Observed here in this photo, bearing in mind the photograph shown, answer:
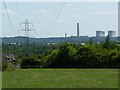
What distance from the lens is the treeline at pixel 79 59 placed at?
4916cm

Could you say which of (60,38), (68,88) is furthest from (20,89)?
(60,38)

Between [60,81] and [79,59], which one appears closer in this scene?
[60,81]

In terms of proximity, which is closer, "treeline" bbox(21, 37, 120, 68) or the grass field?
the grass field

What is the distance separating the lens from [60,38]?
119m

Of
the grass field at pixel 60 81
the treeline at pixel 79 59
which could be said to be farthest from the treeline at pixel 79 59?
the grass field at pixel 60 81

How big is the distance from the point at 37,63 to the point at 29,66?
1.22 meters

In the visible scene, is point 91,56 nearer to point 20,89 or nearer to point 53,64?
point 53,64

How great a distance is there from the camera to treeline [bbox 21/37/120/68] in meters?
49.2

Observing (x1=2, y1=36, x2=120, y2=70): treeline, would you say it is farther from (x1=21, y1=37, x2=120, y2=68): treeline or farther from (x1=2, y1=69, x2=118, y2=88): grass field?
(x1=2, y1=69, x2=118, y2=88): grass field

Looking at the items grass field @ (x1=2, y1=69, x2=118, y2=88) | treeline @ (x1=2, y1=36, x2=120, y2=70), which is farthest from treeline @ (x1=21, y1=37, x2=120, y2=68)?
grass field @ (x1=2, y1=69, x2=118, y2=88)

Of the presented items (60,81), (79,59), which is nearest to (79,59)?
(79,59)

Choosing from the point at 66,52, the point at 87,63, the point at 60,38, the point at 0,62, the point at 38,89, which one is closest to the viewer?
the point at 38,89

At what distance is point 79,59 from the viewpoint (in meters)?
50.9

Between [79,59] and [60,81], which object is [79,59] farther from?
[60,81]
